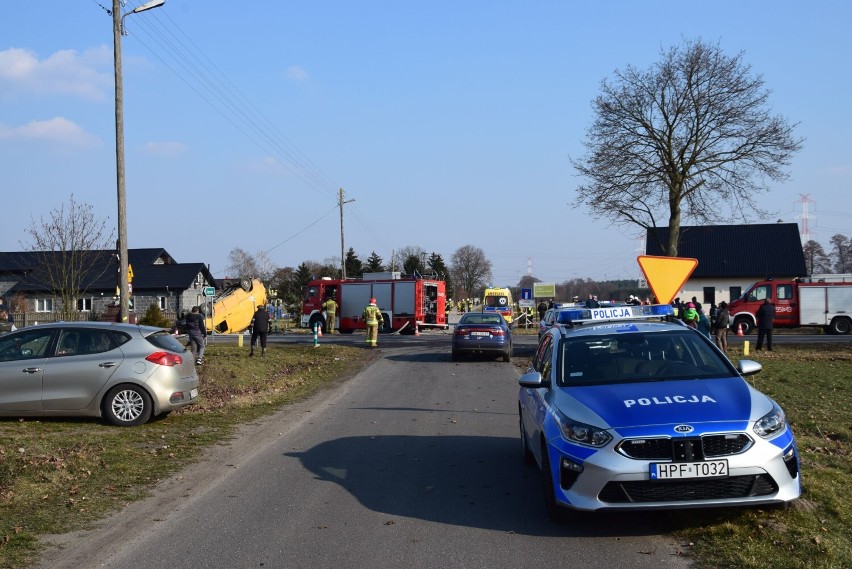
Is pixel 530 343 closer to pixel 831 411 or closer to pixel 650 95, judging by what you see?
pixel 650 95

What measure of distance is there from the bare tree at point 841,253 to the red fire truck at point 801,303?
7004cm

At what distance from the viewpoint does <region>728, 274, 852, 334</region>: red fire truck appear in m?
39.0

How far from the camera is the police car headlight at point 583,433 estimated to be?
20.4 feet

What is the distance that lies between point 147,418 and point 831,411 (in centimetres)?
1048

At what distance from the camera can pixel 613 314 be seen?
29.5ft

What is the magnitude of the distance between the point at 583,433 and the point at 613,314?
288 cm

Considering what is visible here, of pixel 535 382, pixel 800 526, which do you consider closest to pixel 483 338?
pixel 535 382

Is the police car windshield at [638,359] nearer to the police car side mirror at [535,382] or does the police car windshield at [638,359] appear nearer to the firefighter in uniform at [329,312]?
the police car side mirror at [535,382]

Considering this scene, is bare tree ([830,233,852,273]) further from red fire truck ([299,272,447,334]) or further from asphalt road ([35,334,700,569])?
asphalt road ([35,334,700,569])

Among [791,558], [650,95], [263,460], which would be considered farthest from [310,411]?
[650,95]

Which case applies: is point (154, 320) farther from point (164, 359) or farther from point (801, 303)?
point (164, 359)

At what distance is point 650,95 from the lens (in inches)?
1347

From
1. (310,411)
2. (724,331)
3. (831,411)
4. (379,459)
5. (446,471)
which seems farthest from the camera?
(724,331)

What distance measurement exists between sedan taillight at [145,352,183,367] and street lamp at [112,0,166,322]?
8567 mm
